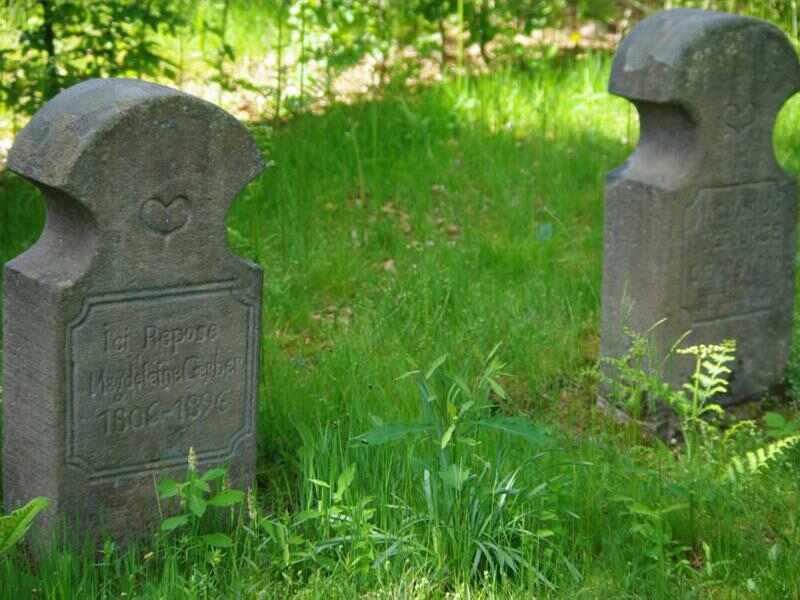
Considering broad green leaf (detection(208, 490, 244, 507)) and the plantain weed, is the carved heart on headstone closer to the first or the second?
the plantain weed

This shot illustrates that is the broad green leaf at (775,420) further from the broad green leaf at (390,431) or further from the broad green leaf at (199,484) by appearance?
the broad green leaf at (199,484)

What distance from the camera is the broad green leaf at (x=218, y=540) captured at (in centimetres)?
376

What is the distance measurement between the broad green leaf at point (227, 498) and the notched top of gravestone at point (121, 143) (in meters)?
0.84

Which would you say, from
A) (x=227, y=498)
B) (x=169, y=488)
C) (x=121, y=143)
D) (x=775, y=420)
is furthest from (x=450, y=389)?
(x=775, y=420)

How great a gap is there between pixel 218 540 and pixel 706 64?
8.01 ft

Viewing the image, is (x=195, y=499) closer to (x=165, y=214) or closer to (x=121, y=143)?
(x=165, y=214)

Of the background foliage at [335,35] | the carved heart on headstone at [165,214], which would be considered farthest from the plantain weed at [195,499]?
the background foliage at [335,35]

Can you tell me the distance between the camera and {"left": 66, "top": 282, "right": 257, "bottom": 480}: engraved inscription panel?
3.83m

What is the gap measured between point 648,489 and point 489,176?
3.38 m

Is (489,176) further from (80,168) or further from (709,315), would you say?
(80,168)

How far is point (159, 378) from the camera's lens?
3973 millimetres

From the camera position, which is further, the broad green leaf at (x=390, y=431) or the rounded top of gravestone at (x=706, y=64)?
the rounded top of gravestone at (x=706, y=64)

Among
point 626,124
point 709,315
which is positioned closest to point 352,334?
point 709,315

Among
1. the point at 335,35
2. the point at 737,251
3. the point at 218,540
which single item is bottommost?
the point at 218,540
